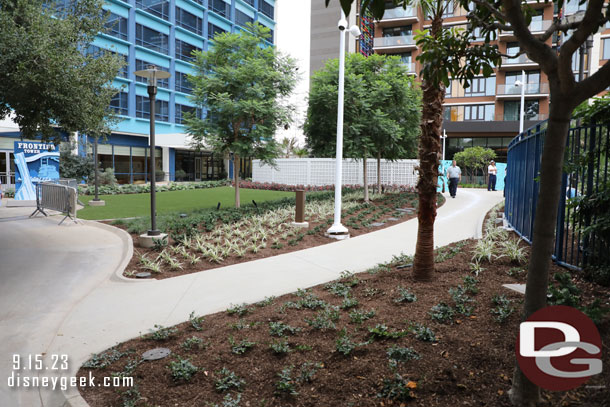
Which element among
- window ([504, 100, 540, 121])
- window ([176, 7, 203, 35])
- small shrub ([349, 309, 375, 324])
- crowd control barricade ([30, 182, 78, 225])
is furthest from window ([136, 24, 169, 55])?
small shrub ([349, 309, 375, 324])

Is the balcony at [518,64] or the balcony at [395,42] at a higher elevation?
the balcony at [395,42]

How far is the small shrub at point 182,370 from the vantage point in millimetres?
3510

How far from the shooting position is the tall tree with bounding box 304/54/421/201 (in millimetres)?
15250

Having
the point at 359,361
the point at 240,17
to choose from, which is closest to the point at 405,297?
the point at 359,361

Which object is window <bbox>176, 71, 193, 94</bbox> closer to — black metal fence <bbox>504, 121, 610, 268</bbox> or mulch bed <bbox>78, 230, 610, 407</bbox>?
black metal fence <bbox>504, 121, 610, 268</bbox>

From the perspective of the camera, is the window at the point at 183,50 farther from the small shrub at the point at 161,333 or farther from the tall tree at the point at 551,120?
the tall tree at the point at 551,120

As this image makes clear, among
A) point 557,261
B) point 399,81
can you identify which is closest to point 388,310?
point 557,261

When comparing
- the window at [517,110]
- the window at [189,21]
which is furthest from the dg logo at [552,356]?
the window at [517,110]

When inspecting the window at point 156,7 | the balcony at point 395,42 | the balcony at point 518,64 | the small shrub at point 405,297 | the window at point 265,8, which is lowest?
the small shrub at point 405,297

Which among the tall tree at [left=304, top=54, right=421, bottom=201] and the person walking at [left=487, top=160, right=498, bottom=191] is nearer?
the tall tree at [left=304, top=54, right=421, bottom=201]

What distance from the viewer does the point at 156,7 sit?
122 ft

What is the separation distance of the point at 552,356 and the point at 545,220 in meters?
0.92

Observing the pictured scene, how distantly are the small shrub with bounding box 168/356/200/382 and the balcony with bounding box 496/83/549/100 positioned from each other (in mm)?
43246

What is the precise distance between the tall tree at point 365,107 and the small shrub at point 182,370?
40.1ft
